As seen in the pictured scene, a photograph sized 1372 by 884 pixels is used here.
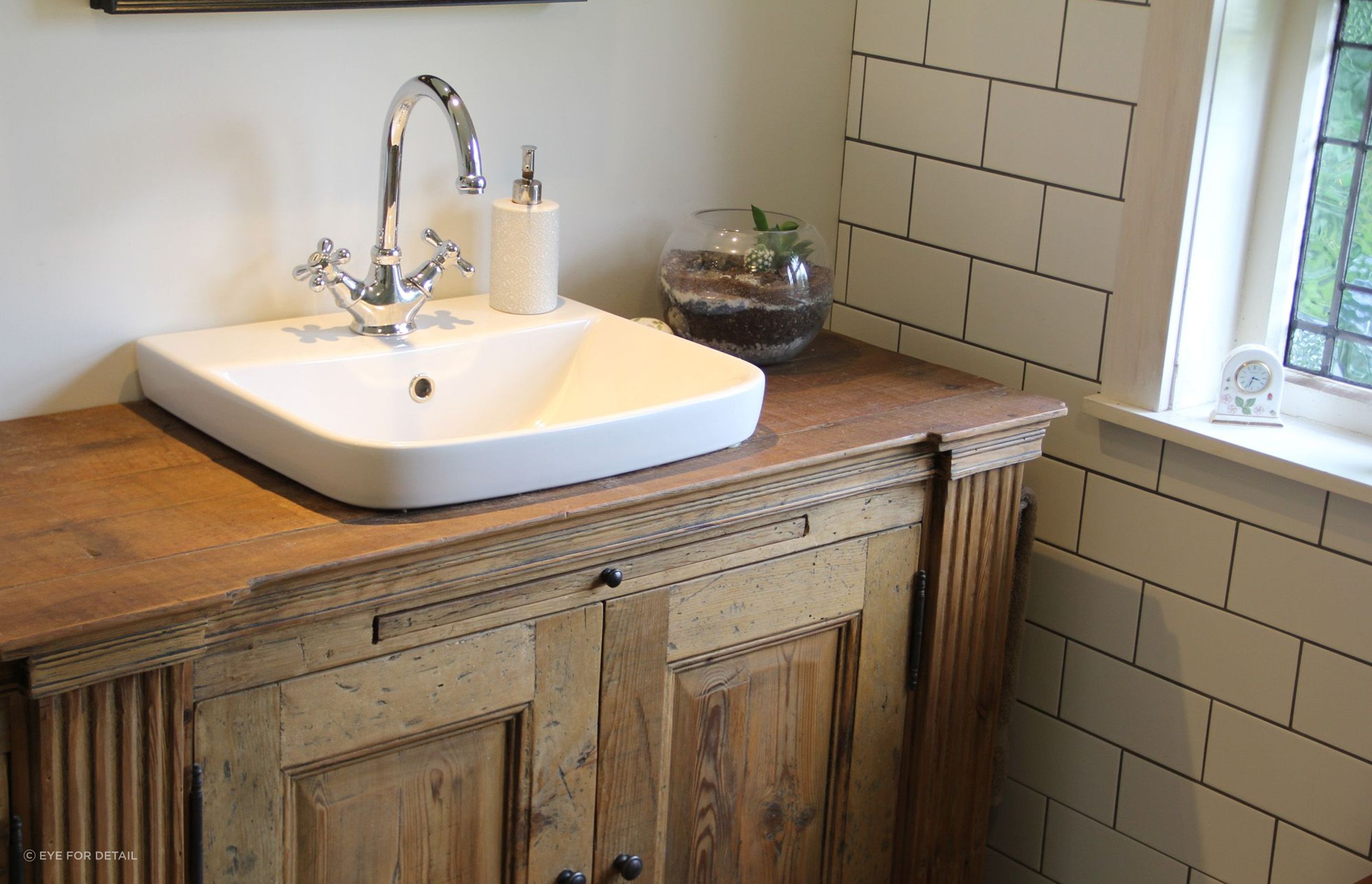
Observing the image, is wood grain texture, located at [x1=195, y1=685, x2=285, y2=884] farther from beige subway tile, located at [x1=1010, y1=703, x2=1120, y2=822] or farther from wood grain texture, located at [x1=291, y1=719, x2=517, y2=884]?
beige subway tile, located at [x1=1010, y1=703, x2=1120, y2=822]

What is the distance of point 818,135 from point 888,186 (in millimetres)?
131

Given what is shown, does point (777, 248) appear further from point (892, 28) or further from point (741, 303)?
point (892, 28)

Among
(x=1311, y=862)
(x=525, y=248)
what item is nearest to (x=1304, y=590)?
(x=1311, y=862)

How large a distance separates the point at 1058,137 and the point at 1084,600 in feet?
2.12

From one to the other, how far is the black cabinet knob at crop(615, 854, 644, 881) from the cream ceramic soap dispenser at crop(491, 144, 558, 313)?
66 cm

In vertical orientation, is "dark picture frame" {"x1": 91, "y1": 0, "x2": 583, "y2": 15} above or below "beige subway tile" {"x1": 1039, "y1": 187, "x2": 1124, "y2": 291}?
above

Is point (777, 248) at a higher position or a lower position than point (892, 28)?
lower

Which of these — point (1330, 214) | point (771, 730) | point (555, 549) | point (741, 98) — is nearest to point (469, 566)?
point (555, 549)

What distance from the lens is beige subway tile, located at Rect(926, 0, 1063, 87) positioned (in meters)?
1.90

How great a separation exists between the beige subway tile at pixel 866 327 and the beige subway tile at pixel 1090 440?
0.25m

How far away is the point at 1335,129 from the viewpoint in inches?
70.1

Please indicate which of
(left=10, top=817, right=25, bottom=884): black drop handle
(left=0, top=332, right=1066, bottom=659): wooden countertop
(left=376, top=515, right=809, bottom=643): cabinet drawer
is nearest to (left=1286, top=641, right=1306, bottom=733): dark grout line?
(left=0, top=332, right=1066, bottom=659): wooden countertop

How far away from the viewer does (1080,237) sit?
1.91 m

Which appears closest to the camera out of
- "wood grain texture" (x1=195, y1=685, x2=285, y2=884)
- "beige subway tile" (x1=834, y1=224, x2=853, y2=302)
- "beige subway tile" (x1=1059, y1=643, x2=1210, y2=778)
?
"wood grain texture" (x1=195, y1=685, x2=285, y2=884)
